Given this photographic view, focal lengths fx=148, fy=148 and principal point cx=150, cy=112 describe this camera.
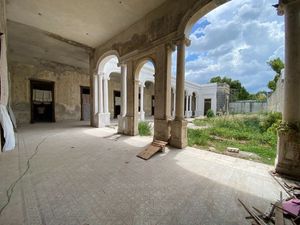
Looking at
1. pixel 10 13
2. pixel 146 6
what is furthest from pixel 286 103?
→ pixel 10 13

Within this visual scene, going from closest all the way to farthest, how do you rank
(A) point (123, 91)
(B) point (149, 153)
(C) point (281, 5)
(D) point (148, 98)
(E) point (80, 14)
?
1. (C) point (281, 5)
2. (B) point (149, 153)
3. (E) point (80, 14)
4. (A) point (123, 91)
5. (D) point (148, 98)

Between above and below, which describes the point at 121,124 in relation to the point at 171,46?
below

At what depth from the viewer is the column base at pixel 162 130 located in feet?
15.0

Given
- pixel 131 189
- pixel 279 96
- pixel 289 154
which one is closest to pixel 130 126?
pixel 131 189

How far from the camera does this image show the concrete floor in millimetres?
1635

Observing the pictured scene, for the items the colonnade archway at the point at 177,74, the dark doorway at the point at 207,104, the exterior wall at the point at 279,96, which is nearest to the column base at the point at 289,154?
the colonnade archway at the point at 177,74

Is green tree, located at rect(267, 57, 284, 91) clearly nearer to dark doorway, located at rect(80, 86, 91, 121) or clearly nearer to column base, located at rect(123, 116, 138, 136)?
column base, located at rect(123, 116, 138, 136)

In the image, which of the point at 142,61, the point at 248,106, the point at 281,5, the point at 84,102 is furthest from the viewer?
the point at 248,106

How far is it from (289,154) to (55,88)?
1232 centimetres

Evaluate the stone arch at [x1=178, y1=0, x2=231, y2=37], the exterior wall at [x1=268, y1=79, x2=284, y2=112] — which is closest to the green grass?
the exterior wall at [x1=268, y1=79, x2=284, y2=112]

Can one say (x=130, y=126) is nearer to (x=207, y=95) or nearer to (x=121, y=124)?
(x=121, y=124)

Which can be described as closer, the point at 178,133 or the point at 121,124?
the point at 178,133

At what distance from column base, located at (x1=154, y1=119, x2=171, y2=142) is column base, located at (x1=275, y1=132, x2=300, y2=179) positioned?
2596 mm

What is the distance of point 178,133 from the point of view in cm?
428
